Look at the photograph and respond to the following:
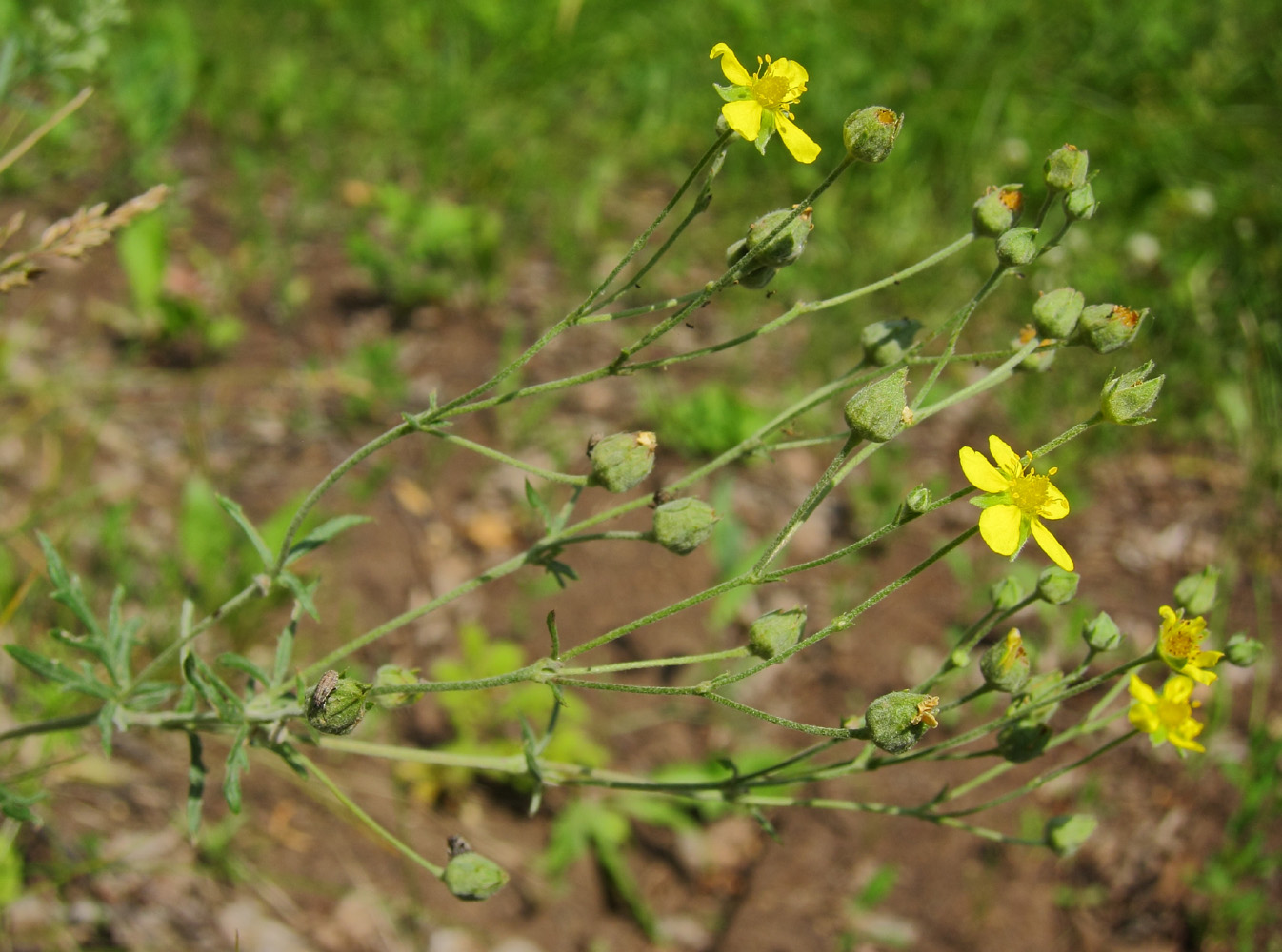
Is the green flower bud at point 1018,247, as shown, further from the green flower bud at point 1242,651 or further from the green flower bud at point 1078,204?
the green flower bud at point 1242,651

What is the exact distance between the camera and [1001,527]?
1.66 meters

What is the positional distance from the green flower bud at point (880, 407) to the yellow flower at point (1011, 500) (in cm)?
12

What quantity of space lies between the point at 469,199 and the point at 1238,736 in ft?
13.3

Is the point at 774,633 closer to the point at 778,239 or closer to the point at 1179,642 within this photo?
the point at 778,239

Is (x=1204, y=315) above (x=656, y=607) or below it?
below

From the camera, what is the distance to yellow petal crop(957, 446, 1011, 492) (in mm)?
1638

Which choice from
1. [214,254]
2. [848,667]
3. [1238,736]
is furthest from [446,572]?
[1238,736]

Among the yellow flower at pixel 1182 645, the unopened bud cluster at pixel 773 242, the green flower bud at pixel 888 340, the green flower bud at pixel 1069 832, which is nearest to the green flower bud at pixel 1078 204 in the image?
the green flower bud at pixel 888 340

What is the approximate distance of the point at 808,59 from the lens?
5.68m

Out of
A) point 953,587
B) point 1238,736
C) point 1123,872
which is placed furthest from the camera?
point 953,587

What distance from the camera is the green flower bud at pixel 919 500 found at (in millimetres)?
1603

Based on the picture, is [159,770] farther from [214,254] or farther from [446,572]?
[214,254]

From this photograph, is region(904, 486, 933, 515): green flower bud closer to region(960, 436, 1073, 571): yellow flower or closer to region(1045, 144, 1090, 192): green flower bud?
region(960, 436, 1073, 571): yellow flower

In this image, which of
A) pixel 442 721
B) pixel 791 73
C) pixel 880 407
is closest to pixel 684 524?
pixel 880 407
